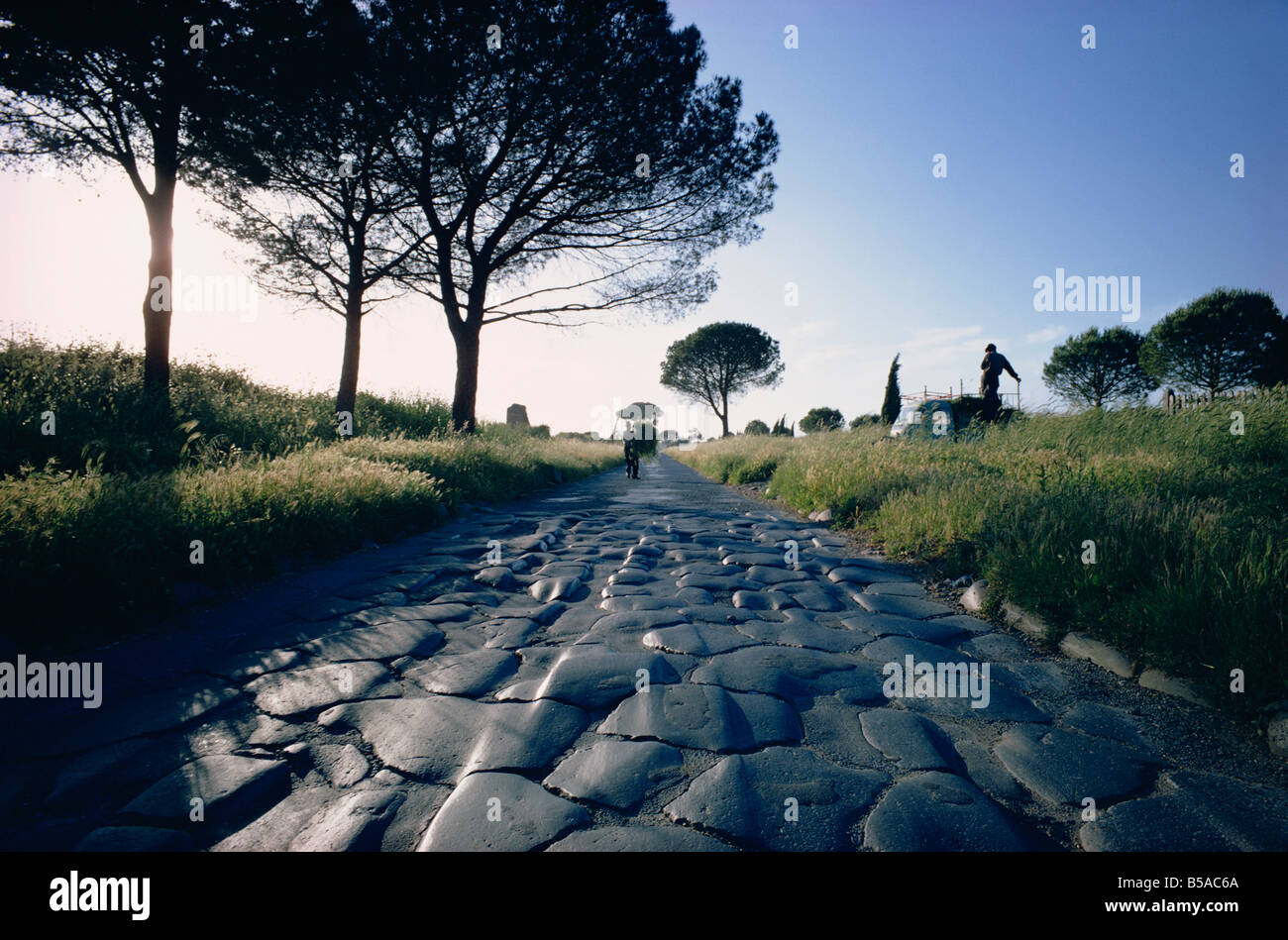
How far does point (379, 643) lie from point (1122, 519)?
4.20 m

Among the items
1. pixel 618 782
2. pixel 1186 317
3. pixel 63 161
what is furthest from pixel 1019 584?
pixel 1186 317

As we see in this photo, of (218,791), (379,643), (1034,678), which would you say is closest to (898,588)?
(1034,678)

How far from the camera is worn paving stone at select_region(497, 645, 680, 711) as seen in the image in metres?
2.13

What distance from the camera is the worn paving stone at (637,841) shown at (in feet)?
4.29

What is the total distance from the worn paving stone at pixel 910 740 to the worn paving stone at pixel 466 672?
4.83ft

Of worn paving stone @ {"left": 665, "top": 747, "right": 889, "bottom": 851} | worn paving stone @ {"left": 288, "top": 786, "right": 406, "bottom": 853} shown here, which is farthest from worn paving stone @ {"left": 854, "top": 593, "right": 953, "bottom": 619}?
worn paving stone @ {"left": 288, "top": 786, "right": 406, "bottom": 853}

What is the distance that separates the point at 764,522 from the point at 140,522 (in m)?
5.79

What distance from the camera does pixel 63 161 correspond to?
8.58 meters

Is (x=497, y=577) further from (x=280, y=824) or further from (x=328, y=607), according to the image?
(x=280, y=824)

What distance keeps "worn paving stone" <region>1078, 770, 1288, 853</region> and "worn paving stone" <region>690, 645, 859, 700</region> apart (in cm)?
93

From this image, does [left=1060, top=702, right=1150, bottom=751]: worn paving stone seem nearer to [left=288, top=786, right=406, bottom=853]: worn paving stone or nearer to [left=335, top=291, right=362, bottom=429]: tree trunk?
[left=288, top=786, right=406, bottom=853]: worn paving stone

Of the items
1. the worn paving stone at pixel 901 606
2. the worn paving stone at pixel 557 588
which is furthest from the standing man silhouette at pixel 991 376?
the worn paving stone at pixel 557 588

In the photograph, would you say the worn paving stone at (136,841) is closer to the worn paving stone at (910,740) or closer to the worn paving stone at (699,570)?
Result: the worn paving stone at (910,740)

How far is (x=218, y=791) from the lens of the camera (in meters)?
1.51
